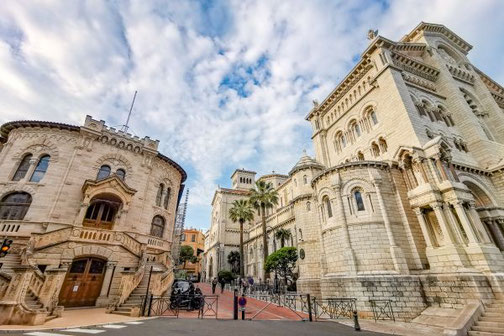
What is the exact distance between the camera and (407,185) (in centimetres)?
1570

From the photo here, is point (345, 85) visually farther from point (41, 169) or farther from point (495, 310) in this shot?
point (41, 169)

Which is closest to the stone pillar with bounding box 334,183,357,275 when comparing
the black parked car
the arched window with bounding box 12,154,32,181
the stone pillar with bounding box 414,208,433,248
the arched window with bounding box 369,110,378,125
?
the stone pillar with bounding box 414,208,433,248

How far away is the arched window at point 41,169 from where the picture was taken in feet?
55.3

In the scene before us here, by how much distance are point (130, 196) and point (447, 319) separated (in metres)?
21.6

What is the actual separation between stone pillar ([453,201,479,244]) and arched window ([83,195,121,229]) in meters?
23.4

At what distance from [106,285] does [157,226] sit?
710cm

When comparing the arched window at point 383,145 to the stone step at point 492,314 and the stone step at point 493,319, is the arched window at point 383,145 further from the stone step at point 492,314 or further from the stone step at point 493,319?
the stone step at point 493,319

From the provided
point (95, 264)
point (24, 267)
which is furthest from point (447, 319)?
point (95, 264)

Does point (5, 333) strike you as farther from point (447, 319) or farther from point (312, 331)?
point (447, 319)

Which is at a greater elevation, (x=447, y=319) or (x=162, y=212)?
(x=162, y=212)

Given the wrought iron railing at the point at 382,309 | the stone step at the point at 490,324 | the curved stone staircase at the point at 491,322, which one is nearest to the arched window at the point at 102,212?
the wrought iron railing at the point at 382,309

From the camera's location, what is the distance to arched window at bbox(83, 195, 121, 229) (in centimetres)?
1744

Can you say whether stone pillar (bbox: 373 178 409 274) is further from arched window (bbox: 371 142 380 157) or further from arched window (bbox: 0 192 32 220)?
arched window (bbox: 0 192 32 220)

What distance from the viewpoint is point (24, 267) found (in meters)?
9.38
